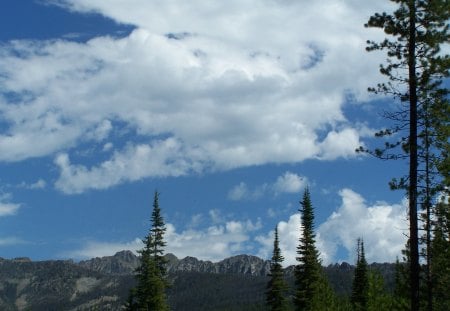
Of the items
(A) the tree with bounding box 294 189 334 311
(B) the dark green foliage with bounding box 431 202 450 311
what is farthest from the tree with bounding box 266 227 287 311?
(B) the dark green foliage with bounding box 431 202 450 311

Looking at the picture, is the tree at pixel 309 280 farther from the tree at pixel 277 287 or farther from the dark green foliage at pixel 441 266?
the dark green foliage at pixel 441 266

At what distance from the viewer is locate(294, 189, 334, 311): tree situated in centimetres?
5912

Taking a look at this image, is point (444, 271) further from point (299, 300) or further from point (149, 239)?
point (149, 239)

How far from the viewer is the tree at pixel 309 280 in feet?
194

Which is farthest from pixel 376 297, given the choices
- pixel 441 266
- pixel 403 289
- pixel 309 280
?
pixel 441 266

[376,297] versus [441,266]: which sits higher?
[441,266]

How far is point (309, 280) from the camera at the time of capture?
198 ft

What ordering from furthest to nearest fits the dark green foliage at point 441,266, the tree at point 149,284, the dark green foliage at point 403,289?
the tree at point 149,284 < the dark green foliage at point 403,289 < the dark green foliage at point 441,266

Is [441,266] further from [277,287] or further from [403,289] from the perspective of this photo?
[277,287]

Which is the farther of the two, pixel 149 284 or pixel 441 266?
pixel 149 284

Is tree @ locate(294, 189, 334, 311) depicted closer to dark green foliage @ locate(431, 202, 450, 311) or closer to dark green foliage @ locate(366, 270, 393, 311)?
dark green foliage @ locate(366, 270, 393, 311)

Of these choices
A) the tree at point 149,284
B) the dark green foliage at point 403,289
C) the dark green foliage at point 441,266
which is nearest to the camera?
the dark green foliage at point 441,266

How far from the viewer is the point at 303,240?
203ft

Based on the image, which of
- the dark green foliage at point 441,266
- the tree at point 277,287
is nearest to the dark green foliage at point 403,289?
the dark green foliage at point 441,266
